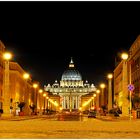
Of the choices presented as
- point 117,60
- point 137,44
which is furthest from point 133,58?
point 117,60

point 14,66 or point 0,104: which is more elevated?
point 14,66

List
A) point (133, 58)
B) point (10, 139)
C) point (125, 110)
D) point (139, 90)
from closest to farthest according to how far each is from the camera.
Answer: point (10, 139) < point (125, 110) < point (139, 90) < point (133, 58)

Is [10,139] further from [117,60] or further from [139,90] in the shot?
[117,60]

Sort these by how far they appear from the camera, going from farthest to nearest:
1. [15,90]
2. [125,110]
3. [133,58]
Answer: [15,90], [133,58], [125,110]

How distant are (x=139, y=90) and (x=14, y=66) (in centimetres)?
5057

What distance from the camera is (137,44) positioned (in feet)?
304

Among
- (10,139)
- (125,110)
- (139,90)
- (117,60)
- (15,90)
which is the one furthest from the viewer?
(117,60)

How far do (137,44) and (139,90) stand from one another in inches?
405

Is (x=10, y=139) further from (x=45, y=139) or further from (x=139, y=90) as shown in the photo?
(x=139, y=90)

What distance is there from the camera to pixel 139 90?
87188mm

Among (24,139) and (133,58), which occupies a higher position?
(133,58)

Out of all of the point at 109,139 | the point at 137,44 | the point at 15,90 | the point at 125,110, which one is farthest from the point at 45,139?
the point at 15,90

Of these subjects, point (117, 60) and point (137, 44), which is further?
point (117, 60)

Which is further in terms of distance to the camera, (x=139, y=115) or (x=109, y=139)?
(x=139, y=115)
